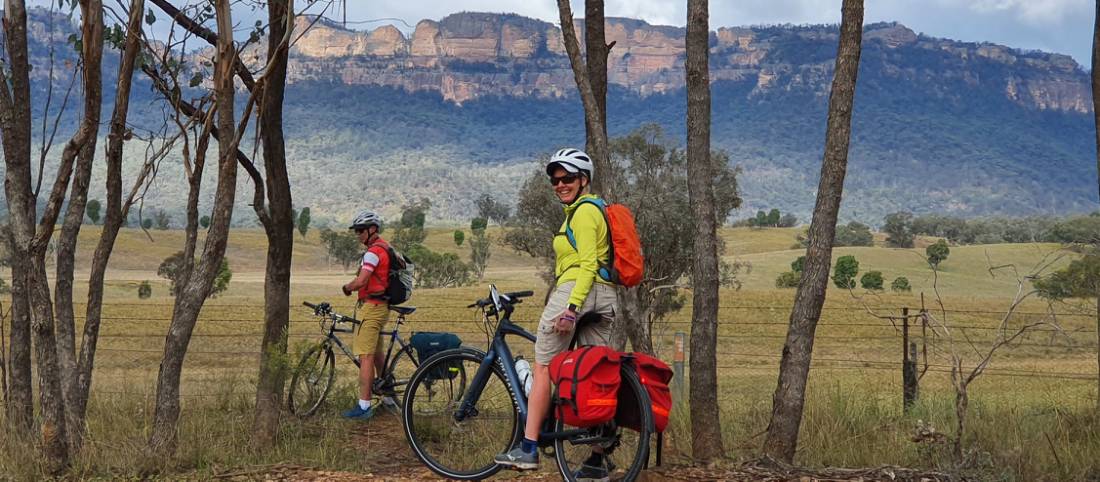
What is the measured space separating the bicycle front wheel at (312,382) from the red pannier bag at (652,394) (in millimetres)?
3694

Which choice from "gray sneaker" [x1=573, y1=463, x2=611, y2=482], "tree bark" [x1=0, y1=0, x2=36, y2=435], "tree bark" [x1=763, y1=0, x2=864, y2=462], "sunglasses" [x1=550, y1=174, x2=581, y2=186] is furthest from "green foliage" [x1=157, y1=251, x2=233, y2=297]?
"tree bark" [x1=763, y1=0, x2=864, y2=462]

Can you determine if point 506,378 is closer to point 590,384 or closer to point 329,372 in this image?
point 590,384

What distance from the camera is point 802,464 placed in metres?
7.17

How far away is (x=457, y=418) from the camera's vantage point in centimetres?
684

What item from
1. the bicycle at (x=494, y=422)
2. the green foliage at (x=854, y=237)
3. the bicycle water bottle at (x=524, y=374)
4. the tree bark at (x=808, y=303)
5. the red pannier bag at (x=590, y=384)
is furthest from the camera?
the green foliage at (x=854, y=237)

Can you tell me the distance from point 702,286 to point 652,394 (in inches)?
56.9

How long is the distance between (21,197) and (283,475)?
2.60m

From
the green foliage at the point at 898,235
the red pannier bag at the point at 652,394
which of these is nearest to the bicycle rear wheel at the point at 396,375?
the red pannier bag at the point at 652,394

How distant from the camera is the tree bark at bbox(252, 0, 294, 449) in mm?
8039

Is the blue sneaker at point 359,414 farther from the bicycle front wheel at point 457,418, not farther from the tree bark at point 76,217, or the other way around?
the tree bark at point 76,217

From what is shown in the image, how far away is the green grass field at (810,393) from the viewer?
7129mm

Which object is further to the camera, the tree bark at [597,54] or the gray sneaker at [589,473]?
the tree bark at [597,54]

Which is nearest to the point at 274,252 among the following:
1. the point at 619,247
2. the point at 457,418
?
the point at 457,418

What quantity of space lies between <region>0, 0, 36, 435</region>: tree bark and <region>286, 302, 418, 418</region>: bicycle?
204 cm
